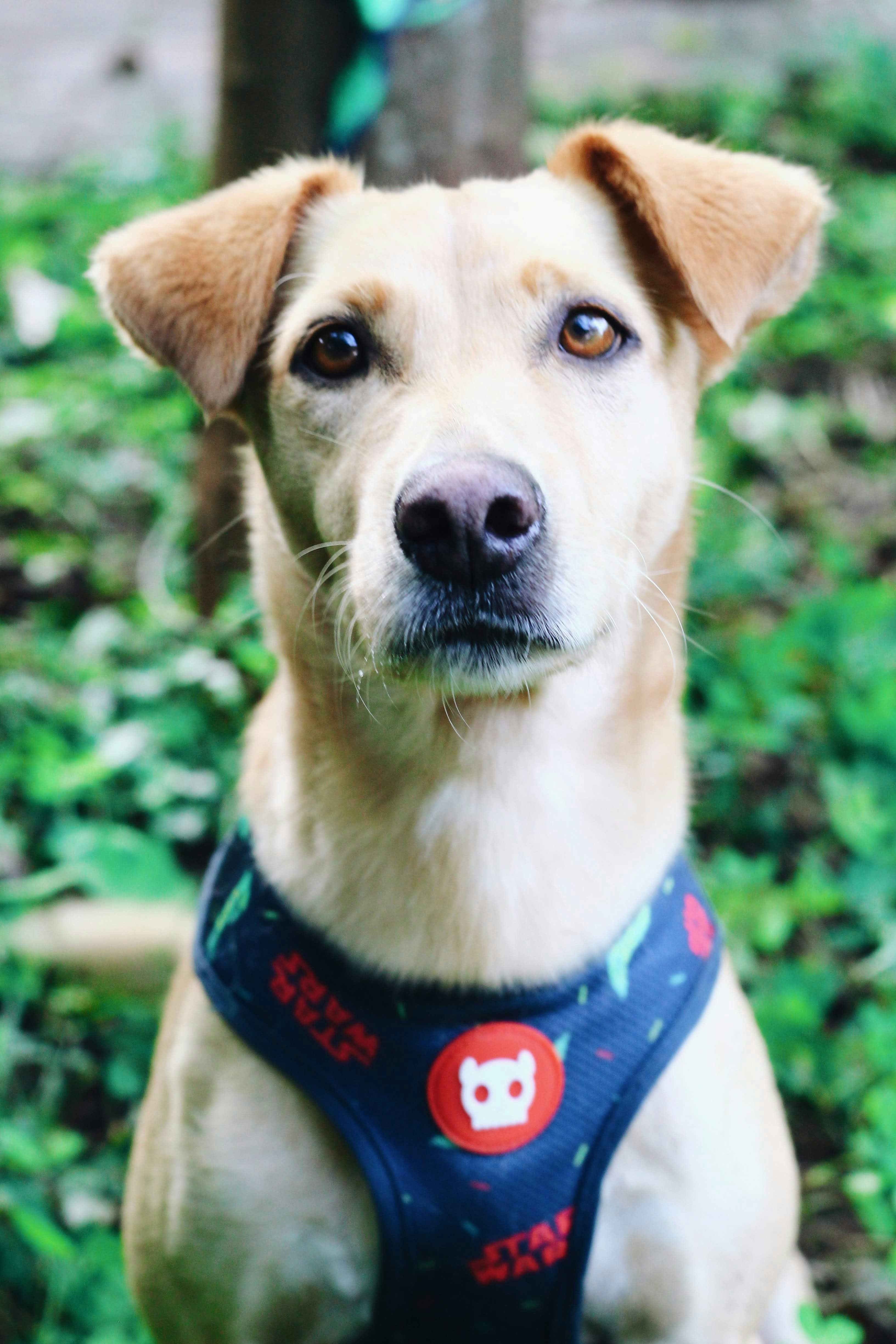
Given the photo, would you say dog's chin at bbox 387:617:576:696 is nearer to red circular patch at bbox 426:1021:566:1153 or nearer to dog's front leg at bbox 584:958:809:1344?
red circular patch at bbox 426:1021:566:1153

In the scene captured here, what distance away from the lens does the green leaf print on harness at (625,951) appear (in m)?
2.20

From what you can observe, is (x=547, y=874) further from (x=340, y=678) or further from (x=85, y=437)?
(x=85, y=437)

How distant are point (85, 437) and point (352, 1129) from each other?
3.94 metres

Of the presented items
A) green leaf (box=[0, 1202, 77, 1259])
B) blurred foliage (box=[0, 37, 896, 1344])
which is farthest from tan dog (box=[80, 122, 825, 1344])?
blurred foliage (box=[0, 37, 896, 1344])

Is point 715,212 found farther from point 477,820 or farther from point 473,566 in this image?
point 477,820

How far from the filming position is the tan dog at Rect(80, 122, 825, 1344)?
2.13m

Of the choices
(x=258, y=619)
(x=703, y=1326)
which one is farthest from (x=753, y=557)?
(x=703, y=1326)

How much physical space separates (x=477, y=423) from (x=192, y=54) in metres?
8.18

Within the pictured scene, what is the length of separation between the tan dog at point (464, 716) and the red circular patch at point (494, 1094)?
135mm

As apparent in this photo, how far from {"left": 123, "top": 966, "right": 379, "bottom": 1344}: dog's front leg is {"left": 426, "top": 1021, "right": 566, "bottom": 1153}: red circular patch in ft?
0.61

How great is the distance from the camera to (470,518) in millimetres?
1774

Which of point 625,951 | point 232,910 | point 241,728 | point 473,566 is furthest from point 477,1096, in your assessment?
point 241,728

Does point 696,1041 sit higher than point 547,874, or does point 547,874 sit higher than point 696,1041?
point 547,874

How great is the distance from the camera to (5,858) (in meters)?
3.60
